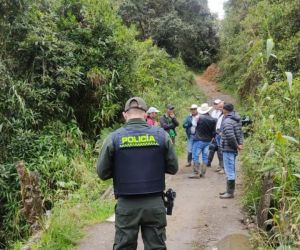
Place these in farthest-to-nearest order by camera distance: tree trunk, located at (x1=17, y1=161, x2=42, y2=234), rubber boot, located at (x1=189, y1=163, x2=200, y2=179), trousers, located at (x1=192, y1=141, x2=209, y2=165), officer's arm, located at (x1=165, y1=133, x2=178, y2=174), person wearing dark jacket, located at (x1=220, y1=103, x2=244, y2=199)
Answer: rubber boot, located at (x1=189, y1=163, x2=200, y2=179) < trousers, located at (x1=192, y1=141, x2=209, y2=165) < person wearing dark jacket, located at (x1=220, y1=103, x2=244, y2=199) < tree trunk, located at (x1=17, y1=161, x2=42, y2=234) < officer's arm, located at (x1=165, y1=133, x2=178, y2=174)

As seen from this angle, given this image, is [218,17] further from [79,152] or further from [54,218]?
[54,218]

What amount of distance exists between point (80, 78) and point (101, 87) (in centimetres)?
74

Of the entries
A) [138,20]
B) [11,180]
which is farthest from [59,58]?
[138,20]

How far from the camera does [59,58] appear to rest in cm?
1173

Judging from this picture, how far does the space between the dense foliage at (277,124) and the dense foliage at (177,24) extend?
7.02 m

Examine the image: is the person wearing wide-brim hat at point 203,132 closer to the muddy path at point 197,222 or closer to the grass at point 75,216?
the muddy path at point 197,222

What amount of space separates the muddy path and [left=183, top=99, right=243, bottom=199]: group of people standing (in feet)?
1.55

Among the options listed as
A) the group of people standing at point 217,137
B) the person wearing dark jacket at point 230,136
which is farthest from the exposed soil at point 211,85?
the person wearing dark jacket at point 230,136

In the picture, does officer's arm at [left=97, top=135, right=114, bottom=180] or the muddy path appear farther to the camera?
the muddy path

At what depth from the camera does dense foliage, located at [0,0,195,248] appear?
31.6 ft

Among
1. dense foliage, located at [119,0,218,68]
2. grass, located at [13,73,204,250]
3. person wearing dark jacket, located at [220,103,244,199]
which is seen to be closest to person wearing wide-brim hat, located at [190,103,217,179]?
person wearing dark jacket, located at [220,103,244,199]

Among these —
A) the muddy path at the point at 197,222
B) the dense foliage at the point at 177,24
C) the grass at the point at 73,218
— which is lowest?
the muddy path at the point at 197,222

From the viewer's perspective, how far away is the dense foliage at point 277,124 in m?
4.98

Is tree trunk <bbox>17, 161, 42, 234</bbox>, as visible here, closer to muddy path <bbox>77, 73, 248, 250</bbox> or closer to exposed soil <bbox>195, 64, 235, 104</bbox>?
muddy path <bbox>77, 73, 248, 250</bbox>
